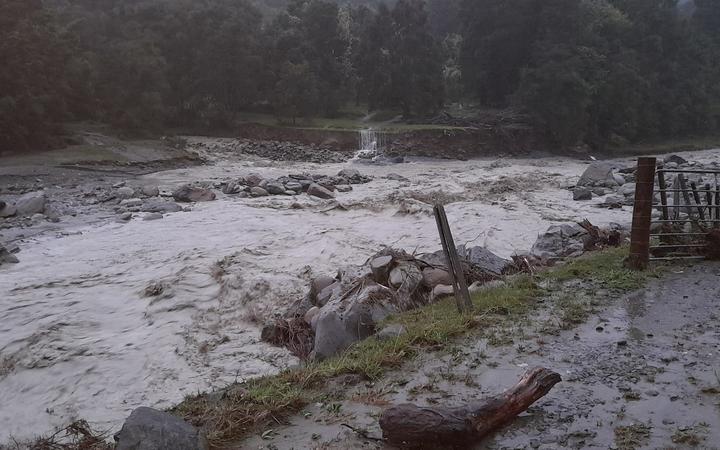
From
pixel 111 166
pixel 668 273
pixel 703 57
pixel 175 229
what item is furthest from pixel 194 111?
pixel 703 57

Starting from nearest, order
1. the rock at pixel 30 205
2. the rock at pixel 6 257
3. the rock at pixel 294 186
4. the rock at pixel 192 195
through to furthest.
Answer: the rock at pixel 6 257, the rock at pixel 30 205, the rock at pixel 192 195, the rock at pixel 294 186

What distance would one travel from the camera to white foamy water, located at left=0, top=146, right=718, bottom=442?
691 cm

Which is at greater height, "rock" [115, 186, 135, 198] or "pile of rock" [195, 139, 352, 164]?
"pile of rock" [195, 139, 352, 164]

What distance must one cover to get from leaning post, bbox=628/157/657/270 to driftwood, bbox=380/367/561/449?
434 cm

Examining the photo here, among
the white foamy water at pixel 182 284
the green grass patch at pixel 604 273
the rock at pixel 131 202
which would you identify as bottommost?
the white foamy water at pixel 182 284

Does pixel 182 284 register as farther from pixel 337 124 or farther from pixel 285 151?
pixel 337 124

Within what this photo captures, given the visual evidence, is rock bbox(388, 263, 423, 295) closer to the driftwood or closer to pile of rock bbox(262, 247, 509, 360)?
pile of rock bbox(262, 247, 509, 360)

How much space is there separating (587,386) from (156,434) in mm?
3366

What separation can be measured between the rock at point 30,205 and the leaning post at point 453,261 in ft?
50.1

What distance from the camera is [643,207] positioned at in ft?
24.1

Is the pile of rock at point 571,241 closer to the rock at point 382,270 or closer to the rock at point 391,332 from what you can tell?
the rock at point 382,270

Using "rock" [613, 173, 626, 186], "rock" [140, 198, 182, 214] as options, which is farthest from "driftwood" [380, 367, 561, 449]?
"rock" [613, 173, 626, 186]

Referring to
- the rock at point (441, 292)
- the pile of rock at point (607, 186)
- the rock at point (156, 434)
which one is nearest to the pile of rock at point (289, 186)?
the pile of rock at point (607, 186)

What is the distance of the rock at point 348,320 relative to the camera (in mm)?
6594
